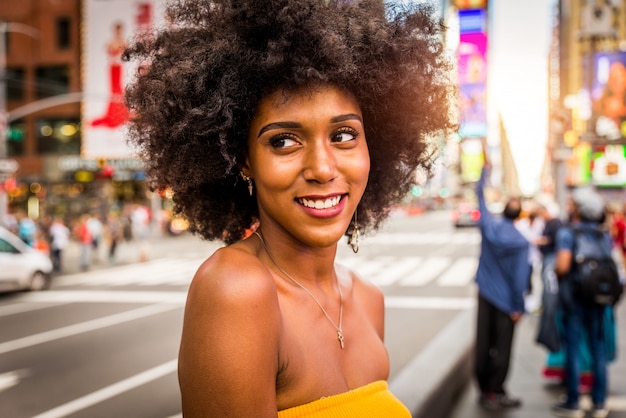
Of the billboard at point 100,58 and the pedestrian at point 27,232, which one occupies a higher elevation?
the billboard at point 100,58

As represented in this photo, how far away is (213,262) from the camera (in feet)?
4.83

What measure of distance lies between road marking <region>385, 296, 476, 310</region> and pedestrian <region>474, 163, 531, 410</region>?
18.7 ft

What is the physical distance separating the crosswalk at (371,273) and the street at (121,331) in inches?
1.3

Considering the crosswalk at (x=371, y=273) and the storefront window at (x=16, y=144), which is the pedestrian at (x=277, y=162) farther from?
the storefront window at (x=16, y=144)

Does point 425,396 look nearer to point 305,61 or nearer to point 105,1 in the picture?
point 305,61

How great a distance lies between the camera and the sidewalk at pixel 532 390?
5.56 m

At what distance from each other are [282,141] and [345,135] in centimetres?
19

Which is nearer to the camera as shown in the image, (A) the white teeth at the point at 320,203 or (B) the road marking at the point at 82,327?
(A) the white teeth at the point at 320,203

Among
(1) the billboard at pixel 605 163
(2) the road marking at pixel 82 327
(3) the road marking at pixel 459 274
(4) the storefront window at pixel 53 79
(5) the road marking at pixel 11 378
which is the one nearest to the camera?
(5) the road marking at pixel 11 378

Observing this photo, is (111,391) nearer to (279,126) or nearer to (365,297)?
(365,297)

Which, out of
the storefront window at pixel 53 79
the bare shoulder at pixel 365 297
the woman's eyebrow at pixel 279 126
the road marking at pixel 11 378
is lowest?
the road marking at pixel 11 378

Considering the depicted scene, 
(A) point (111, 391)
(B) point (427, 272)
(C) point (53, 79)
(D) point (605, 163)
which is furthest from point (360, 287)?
(C) point (53, 79)

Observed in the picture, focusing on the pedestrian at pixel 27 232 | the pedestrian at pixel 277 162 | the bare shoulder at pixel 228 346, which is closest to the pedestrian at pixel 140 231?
the pedestrian at pixel 27 232

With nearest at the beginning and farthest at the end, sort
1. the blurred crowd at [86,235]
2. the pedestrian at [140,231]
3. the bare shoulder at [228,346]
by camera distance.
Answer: the bare shoulder at [228,346], the blurred crowd at [86,235], the pedestrian at [140,231]
